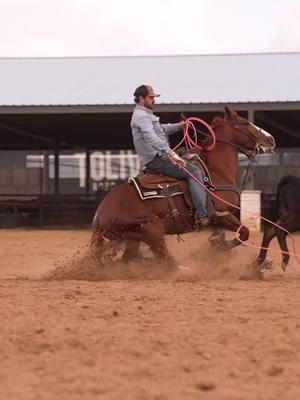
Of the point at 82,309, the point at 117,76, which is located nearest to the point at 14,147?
the point at 117,76

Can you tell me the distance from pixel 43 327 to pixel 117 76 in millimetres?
21234

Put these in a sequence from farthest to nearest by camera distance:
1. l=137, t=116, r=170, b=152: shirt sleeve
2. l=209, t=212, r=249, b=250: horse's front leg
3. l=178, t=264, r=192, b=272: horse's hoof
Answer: l=209, t=212, r=249, b=250: horse's front leg < l=178, t=264, r=192, b=272: horse's hoof < l=137, t=116, r=170, b=152: shirt sleeve

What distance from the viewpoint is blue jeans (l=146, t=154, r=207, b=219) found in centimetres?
851

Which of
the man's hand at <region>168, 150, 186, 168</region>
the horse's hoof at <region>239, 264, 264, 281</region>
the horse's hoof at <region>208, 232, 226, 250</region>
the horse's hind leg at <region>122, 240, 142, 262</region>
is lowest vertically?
the horse's hoof at <region>239, 264, 264, 281</region>

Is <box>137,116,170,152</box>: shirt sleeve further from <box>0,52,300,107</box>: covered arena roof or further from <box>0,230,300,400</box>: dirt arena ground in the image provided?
<box>0,52,300,107</box>: covered arena roof

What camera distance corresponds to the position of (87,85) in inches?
971

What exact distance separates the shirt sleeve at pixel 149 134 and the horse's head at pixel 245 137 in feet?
3.58

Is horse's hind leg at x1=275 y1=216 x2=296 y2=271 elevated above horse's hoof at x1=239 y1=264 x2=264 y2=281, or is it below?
above

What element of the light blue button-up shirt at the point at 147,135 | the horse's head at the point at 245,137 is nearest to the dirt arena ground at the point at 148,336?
the light blue button-up shirt at the point at 147,135

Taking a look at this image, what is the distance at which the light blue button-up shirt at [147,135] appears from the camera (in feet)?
27.8

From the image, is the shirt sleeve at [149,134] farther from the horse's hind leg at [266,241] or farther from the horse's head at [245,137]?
the horse's hind leg at [266,241]

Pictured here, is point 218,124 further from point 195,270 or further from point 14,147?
point 14,147

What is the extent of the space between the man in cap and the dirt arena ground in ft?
3.08

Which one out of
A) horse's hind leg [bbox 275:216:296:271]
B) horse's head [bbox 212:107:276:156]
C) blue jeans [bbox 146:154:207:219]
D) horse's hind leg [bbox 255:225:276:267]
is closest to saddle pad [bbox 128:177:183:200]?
blue jeans [bbox 146:154:207:219]
